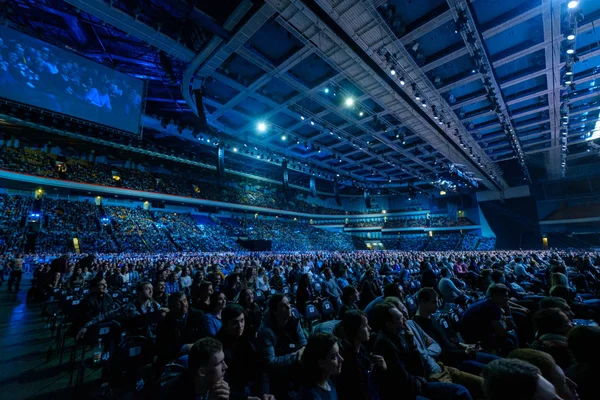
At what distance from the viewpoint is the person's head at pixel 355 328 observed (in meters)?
2.16

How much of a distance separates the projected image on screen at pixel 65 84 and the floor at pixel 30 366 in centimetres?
962

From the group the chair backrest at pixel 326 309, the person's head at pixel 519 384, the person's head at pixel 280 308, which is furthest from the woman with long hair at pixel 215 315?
the person's head at pixel 519 384

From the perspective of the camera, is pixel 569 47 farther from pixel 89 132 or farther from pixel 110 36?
pixel 89 132

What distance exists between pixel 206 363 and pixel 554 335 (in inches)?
130

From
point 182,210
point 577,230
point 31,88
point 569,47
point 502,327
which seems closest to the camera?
point 502,327

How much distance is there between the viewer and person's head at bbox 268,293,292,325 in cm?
275

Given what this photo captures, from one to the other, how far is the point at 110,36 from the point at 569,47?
19.2 meters

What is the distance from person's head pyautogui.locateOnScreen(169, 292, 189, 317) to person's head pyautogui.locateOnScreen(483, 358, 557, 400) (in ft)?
10.3

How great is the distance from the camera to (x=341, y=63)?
938 centimetres

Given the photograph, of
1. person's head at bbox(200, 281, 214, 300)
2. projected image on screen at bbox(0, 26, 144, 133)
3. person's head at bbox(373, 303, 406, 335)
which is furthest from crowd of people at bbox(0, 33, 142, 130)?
person's head at bbox(373, 303, 406, 335)

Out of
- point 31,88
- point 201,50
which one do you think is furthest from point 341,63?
point 31,88

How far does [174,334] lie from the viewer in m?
2.92

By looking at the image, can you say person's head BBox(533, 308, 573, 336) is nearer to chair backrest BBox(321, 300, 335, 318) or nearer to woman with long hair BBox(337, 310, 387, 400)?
woman with long hair BBox(337, 310, 387, 400)

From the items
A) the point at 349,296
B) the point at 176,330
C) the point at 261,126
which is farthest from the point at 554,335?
the point at 261,126
